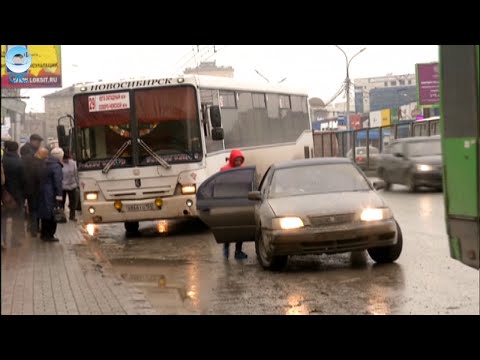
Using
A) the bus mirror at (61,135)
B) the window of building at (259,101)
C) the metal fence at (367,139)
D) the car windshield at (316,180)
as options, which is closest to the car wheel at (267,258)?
the car windshield at (316,180)

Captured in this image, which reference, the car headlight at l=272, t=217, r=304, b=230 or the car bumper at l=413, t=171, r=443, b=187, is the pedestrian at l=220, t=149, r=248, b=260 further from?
the car bumper at l=413, t=171, r=443, b=187

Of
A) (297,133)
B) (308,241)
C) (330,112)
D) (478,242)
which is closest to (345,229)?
(308,241)

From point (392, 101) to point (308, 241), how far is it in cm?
4203

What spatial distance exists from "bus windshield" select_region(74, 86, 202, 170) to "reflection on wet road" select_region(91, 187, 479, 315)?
179cm

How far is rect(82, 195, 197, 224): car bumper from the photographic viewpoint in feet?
45.6

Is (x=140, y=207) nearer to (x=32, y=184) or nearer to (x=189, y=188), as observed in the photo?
(x=189, y=188)

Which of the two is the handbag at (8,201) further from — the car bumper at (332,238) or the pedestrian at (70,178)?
the pedestrian at (70,178)

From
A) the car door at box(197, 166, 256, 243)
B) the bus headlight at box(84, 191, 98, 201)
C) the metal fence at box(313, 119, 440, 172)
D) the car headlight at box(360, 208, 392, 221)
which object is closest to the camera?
the car headlight at box(360, 208, 392, 221)

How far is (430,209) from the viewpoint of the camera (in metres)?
17.0

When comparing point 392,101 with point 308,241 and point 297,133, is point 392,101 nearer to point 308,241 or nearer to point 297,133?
point 297,133

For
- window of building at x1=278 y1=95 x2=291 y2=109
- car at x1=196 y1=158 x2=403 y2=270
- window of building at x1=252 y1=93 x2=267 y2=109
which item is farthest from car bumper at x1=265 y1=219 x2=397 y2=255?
window of building at x1=278 y1=95 x2=291 y2=109

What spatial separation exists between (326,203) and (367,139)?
29.1 meters
